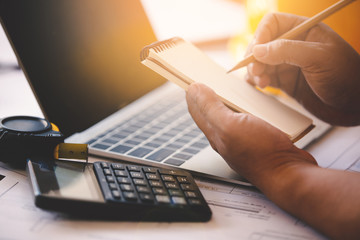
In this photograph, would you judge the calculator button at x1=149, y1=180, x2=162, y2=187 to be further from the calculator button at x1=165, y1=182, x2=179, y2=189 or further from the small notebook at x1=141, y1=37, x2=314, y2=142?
the small notebook at x1=141, y1=37, x2=314, y2=142

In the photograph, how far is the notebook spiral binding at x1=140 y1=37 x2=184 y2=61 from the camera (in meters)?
0.49

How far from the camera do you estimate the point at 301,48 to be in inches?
23.4

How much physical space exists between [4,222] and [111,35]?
1.41ft

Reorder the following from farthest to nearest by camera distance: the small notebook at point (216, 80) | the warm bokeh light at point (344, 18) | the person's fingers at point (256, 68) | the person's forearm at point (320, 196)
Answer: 1. the warm bokeh light at point (344, 18)
2. the person's fingers at point (256, 68)
3. the small notebook at point (216, 80)
4. the person's forearm at point (320, 196)

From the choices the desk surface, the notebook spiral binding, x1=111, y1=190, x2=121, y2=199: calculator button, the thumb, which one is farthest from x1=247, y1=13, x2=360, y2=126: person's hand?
x1=111, y1=190, x2=121, y2=199: calculator button

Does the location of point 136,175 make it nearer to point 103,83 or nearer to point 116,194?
point 116,194

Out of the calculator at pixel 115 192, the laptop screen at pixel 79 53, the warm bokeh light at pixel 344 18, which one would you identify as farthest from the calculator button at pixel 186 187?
the warm bokeh light at pixel 344 18

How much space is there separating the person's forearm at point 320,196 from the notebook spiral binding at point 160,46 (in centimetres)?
23

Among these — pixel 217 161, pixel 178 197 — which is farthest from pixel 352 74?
pixel 178 197

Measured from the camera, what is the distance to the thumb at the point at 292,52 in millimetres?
590

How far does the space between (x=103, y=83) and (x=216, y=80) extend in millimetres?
248

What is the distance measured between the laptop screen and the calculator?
157 mm

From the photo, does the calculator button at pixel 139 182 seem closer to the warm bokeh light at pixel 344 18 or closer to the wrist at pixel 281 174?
the wrist at pixel 281 174

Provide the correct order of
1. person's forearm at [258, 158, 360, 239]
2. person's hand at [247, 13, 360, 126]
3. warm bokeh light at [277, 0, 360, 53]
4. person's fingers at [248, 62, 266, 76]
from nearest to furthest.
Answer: person's forearm at [258, 158, 360, 239] < person's hand at [247, 13, 360, 126] < person's fingers at [248, 62, 266, 76] < warm bokeh light at [277, 0, 360, 53]
